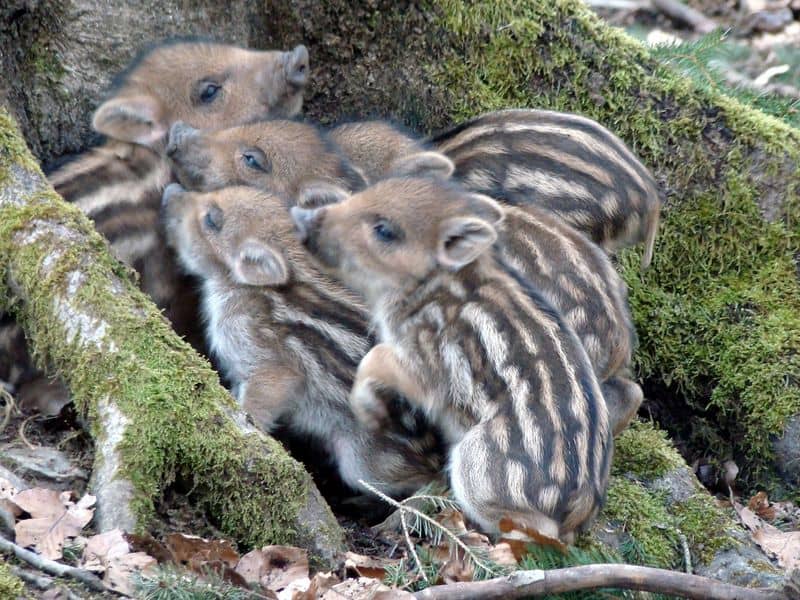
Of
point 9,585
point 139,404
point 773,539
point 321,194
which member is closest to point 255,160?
point 321,194

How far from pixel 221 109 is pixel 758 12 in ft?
21.5

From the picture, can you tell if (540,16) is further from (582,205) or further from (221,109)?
(221,109)

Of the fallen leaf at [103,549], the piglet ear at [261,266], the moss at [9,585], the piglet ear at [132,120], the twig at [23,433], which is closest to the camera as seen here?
the moss at [9,585]

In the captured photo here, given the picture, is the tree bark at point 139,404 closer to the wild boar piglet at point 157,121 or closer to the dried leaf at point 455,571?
the dried leaf at point 455,571

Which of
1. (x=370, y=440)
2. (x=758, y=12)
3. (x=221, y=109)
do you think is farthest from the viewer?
(x=758, y=12)

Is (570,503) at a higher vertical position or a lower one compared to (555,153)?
lower

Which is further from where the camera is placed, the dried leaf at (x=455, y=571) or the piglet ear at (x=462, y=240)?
the piglet ear at (x=462, y=240)

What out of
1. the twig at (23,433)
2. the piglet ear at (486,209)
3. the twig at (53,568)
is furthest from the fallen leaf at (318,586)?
the piglet ear at (486,209)

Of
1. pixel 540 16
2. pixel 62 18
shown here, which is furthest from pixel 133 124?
pixel 540 16

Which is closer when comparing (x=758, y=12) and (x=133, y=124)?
(x=133, y=124)

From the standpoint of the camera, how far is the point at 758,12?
10289 mm

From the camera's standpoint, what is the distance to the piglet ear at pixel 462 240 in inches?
175

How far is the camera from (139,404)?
3.85 m

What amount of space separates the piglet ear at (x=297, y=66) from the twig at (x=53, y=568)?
2811mm
